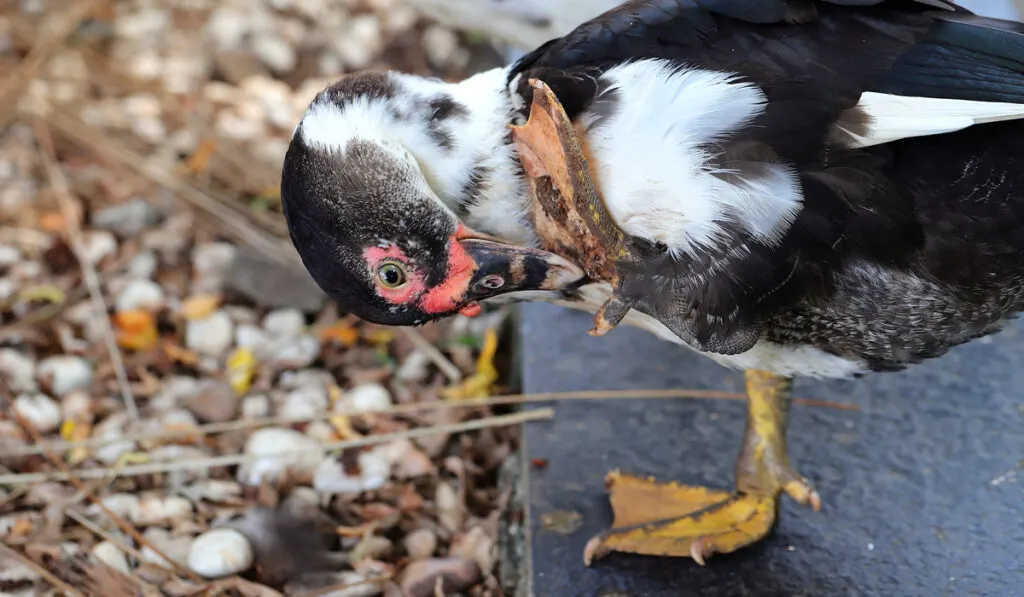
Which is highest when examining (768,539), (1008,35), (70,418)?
(1008,35)

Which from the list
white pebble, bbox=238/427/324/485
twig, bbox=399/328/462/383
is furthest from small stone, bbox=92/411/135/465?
twig, bbox=399/328/462/383

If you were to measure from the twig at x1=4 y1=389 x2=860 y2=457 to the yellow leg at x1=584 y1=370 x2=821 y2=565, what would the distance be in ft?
1.19

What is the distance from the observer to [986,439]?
2561 mm

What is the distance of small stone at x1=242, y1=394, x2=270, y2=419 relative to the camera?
126 inches

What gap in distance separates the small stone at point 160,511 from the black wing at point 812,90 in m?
1.51

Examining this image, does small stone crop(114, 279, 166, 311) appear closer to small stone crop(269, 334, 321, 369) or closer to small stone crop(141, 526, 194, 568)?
small stone crop(269, 334, 321, 369)

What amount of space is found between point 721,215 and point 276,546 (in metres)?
1.45

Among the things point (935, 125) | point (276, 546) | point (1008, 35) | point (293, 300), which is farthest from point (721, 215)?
point (293, 300)

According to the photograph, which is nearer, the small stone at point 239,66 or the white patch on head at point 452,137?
the white patch on head at point 452,137

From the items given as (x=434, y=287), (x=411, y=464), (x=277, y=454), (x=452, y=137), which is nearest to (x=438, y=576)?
(x=411, y=464)

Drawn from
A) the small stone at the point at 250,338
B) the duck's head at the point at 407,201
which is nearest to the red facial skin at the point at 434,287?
the duck's head at the point at 407,201

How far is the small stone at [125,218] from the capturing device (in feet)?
13.0

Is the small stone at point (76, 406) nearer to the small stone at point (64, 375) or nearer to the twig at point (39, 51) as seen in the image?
the small stone at point (64, 375)

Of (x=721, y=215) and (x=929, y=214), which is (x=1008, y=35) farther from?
(x=721, y=215)
